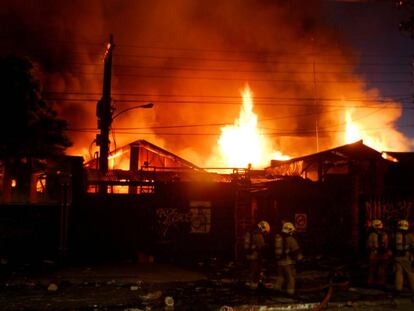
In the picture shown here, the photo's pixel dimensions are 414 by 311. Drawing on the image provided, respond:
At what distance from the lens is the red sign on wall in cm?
1844

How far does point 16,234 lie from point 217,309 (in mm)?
8944

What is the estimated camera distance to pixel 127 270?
1413 cm

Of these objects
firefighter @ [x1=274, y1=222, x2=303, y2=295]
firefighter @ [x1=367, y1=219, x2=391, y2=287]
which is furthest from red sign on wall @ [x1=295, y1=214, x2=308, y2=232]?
firefighter @ [x1=274, y1=222, x2=303, y2=295]

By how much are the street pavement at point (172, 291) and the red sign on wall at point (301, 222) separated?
12.4 feet

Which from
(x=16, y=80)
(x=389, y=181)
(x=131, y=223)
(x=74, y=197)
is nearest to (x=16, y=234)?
(x=74, y=197)

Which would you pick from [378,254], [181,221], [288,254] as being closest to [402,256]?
[378,254]

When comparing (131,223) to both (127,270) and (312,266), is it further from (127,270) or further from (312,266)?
(312,266)

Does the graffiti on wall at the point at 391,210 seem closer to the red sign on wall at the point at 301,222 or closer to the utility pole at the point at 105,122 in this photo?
the red sign on wall at the point at 301,222

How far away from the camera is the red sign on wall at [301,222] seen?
18438 millimetres

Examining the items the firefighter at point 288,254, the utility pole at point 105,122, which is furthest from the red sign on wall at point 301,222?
the utility pole at point 105,122

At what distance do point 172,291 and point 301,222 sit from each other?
28.9ft

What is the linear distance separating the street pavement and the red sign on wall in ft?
12.4

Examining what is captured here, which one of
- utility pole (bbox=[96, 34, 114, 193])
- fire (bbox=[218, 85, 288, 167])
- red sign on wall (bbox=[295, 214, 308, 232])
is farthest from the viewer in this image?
fire (bbox=[218, 85, 288, 167])

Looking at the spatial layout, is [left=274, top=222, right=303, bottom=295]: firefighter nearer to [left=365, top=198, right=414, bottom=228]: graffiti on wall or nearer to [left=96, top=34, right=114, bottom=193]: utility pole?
[left=365, top=198, right=414, bottom=228]: graffiti on wall
